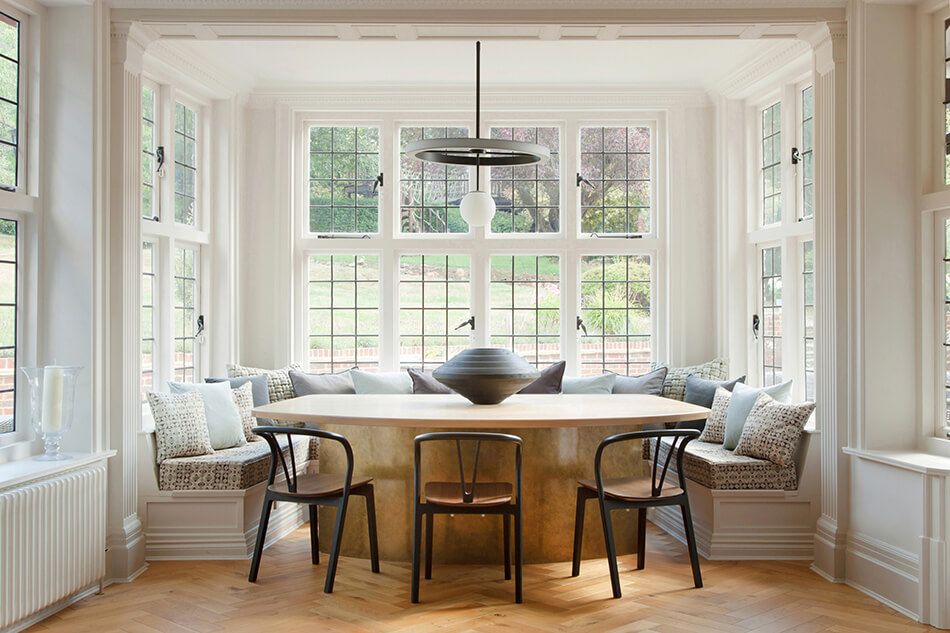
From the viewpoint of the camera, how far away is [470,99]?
6398mm

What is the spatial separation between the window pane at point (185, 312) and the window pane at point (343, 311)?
0.94 metres

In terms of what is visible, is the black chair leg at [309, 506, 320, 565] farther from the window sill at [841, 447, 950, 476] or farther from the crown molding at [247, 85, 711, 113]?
the crown molding at [247, 85, 711, 113]

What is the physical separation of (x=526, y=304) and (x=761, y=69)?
240 cm

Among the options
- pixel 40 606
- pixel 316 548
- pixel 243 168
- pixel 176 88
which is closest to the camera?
pixel 40 606

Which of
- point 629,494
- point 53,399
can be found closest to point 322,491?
point 53,399

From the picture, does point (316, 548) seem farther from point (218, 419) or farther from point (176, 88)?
point (176, 88)

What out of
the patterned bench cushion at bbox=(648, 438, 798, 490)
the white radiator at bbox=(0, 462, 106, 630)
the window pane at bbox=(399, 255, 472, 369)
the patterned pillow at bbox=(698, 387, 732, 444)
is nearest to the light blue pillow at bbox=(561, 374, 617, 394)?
the patterned pillow at bbox=(698, 387, 732, 444)

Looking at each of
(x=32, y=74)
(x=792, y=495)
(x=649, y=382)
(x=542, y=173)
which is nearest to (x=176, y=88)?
(x=32, y=74)

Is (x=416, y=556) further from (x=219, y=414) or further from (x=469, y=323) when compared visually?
(x=469, y=323)

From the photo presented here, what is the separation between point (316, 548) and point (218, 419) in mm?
1053

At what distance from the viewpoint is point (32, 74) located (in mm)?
4020

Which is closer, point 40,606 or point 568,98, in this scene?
point 40,606

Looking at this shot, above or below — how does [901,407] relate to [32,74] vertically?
below

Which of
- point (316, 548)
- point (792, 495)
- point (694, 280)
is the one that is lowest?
point (316, 548)
